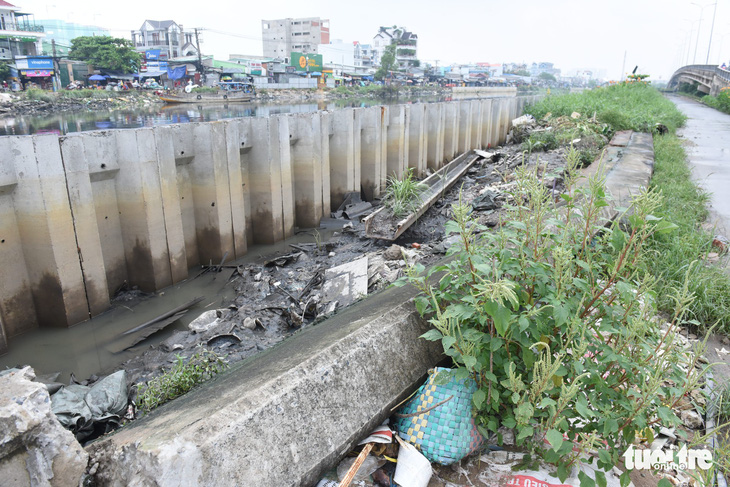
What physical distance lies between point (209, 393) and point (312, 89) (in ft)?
229

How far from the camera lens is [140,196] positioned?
6074 millimetres

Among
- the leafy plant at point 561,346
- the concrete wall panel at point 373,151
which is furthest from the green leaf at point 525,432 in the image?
the concrete wall panel at point 373,151

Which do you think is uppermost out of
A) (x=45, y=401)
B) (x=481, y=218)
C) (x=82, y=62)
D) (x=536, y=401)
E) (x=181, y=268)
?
(x=82, y=62)

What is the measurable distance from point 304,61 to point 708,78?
54628 millimetres

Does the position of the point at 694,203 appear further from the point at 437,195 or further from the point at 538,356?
the point at 538,356

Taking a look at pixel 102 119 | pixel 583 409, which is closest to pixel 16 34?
pixel 102 119

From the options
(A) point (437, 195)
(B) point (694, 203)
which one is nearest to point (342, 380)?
(B) point (694, 203)

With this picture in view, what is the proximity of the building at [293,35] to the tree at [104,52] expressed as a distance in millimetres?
59998

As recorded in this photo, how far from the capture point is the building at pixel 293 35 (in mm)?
106062

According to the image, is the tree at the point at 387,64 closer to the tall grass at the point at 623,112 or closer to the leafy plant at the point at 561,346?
the tall grass at the point at 623,112

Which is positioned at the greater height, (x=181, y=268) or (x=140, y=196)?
(x=140, y=196)

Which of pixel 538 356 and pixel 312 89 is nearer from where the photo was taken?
pixel 538 356

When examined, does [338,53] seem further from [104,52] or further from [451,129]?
[451,129]

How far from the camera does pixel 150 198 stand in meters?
6.14
